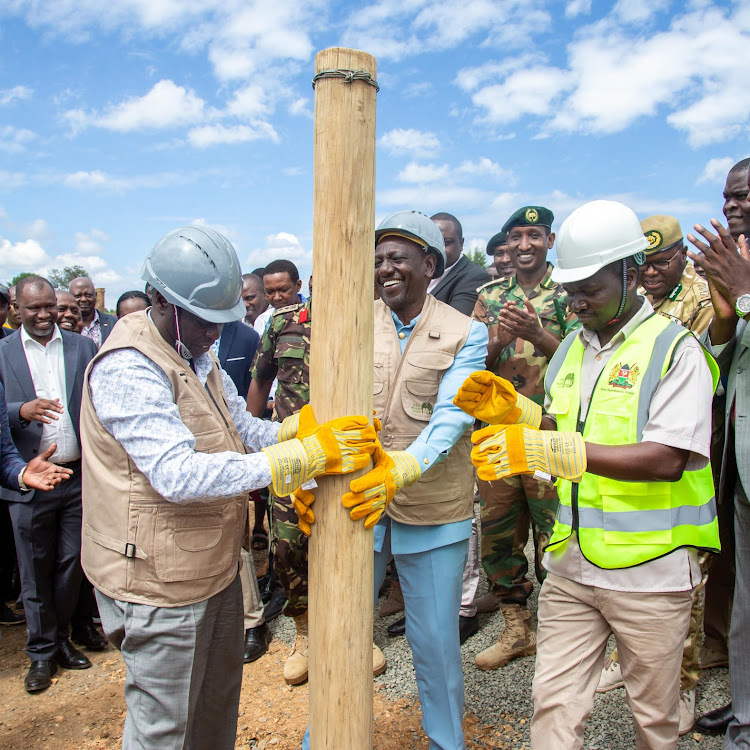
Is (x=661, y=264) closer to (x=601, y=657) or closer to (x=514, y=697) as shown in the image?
(x=601, y=657)

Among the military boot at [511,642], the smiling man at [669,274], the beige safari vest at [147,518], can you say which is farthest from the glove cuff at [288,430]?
the smiling man at [669,274]

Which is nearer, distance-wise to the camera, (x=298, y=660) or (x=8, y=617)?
(x=298, y=660)

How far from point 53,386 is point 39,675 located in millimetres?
1820

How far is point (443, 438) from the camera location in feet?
8.80

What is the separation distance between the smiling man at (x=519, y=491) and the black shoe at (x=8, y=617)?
3.54m

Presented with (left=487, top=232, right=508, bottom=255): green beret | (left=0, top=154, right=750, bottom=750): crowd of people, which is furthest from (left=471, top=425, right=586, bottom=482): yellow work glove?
(left=487, top=232, right=508, bottom=255): green beret

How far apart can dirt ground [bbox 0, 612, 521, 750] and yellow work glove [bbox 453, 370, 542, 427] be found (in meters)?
1.76

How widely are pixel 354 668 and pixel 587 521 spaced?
0.99m

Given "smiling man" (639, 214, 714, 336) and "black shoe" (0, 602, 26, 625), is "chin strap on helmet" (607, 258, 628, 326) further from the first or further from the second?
"black shoe" (0, 602, 26, 625)

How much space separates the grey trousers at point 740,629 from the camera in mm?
2787

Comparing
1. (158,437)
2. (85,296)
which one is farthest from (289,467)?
(85,296)

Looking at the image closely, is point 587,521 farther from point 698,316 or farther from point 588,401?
point 698,316

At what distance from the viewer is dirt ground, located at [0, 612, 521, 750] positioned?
10.7ft

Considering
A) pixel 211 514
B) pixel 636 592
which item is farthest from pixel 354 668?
pixel 636 592
